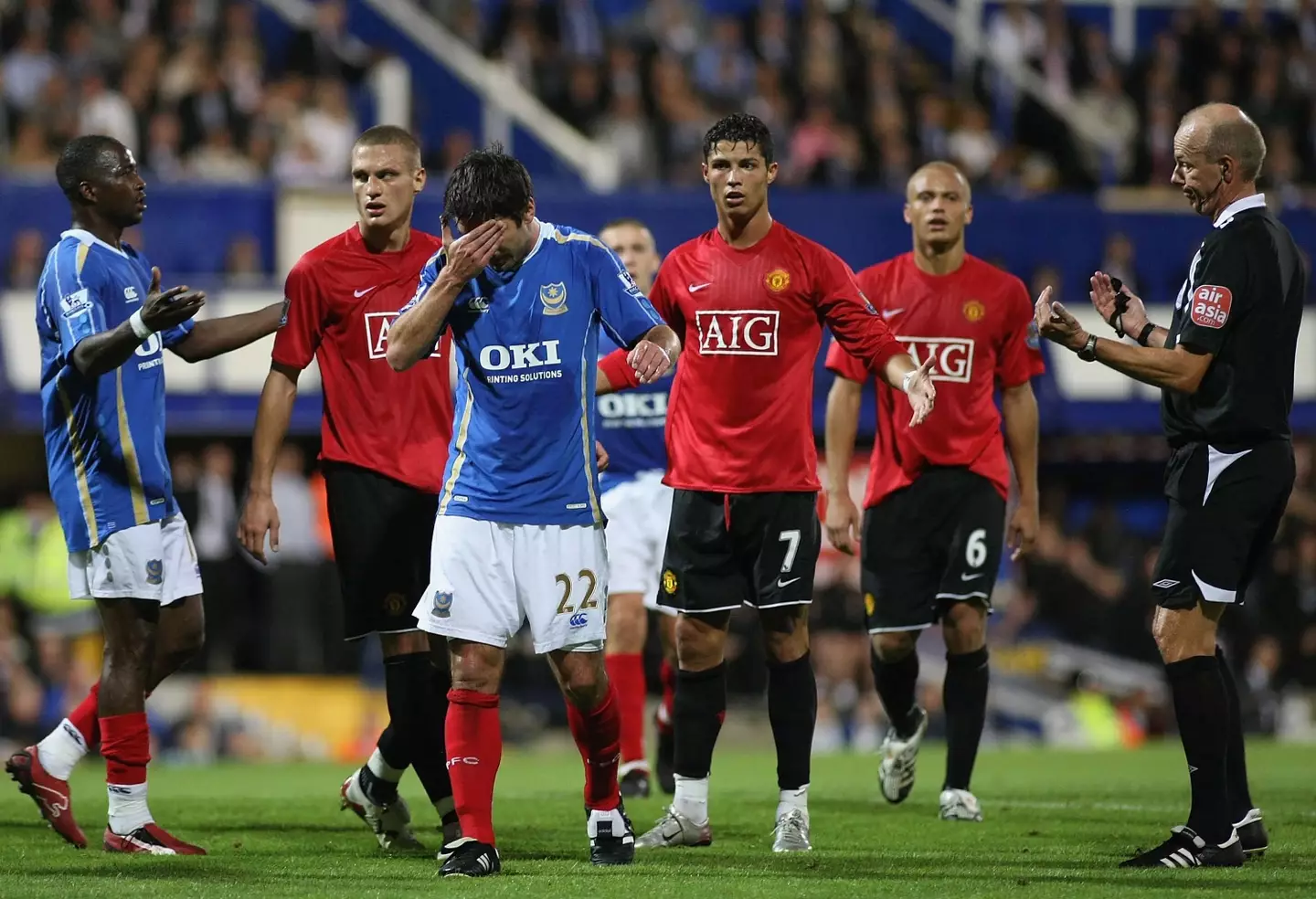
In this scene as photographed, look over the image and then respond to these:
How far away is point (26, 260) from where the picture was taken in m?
16.5

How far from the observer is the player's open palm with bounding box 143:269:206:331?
6.72m

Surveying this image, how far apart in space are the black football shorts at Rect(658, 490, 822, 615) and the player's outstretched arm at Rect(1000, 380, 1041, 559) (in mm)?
1741

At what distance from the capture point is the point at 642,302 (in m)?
6.82

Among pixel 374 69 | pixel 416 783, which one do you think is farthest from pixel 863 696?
pixel 374 69

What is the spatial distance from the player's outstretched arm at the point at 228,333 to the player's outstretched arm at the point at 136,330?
0.26m

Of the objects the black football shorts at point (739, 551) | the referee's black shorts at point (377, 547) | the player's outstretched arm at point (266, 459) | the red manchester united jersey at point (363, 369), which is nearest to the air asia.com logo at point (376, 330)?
the red manchester united jersey at point (363, 369)

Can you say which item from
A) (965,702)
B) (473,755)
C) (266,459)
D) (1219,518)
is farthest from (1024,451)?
(266,459)

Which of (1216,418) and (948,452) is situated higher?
(1216,418)

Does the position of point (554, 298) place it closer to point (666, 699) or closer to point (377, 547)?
point (377, 547)

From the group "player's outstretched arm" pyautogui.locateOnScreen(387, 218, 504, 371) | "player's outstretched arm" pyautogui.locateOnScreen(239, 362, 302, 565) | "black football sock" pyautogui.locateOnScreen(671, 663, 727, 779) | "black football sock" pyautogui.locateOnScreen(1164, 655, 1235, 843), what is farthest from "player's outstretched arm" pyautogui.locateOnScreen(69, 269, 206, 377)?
"black football sock" pyautogui.locateOnScreen(1164, 655, 1235, 843)

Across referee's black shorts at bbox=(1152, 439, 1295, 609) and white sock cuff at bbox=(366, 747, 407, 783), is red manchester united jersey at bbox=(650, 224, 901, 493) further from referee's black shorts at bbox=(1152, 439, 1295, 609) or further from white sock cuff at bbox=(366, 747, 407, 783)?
white sock cuff at bbox=(366, 747, 407, 783)

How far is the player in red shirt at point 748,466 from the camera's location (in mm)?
7527

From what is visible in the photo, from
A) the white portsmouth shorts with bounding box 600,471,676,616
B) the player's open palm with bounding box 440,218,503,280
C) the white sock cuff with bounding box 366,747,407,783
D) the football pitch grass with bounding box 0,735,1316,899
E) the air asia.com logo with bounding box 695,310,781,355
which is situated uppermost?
the player's open palm with bounding box 440,218,503,280

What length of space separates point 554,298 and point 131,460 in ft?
6.13
